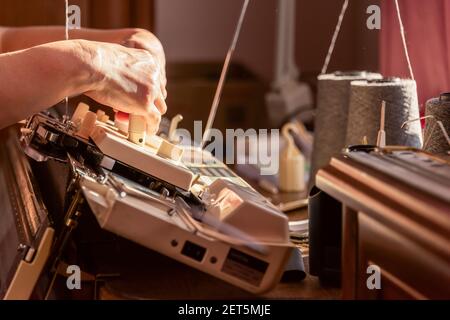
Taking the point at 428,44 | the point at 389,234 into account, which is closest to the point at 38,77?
the point at 389,234

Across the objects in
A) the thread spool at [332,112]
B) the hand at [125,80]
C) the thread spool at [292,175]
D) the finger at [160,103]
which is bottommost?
the thread spool at [292,175]

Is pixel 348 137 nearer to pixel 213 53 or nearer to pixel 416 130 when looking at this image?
pixel 416 130

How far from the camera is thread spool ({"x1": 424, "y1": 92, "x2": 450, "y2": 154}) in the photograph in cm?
149

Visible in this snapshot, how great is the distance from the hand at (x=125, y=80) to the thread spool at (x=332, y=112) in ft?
1.82

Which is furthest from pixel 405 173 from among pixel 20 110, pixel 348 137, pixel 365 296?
pixel 348 137

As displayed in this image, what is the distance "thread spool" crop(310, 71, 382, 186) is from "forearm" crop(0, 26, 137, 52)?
0.52 meters

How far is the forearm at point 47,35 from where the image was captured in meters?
2.26

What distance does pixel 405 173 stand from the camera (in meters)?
1.10

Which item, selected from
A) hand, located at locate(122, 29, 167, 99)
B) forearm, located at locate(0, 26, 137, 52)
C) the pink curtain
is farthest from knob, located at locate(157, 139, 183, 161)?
forearm, located at locate(0, 26, 137, 52)

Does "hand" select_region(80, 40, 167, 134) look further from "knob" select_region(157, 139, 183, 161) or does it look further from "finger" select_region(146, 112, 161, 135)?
"knob" select_region(157, 139, 183, 161)

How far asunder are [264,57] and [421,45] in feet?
12.4

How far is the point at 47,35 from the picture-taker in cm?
237

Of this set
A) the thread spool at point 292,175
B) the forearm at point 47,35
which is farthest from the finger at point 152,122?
the thread spool at point 292,175

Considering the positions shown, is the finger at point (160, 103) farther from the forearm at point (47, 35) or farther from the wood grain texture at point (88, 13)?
the wood grain texture at point (88, 13)
